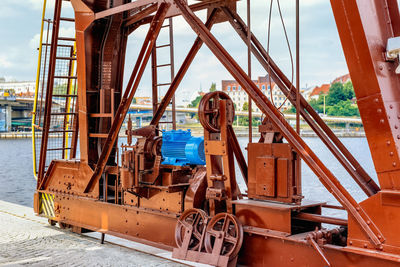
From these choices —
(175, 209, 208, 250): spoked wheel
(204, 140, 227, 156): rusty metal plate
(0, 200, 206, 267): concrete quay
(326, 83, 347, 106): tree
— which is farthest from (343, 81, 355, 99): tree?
(175, 209, 208, 250): spoked wheel

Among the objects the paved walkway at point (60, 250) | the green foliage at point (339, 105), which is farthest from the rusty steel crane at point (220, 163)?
the green foliage at point (339, 105)

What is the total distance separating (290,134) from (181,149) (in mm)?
2292

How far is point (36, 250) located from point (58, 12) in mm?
4443

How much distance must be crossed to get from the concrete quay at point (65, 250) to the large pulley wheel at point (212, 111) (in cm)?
200

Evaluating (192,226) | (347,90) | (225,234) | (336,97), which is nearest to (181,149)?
(192,226)

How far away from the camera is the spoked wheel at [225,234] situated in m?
5.46

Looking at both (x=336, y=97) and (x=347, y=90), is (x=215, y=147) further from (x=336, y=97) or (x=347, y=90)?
(x=347, y=90)

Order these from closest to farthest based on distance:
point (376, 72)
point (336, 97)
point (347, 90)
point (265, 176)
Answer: point (376, 72), point (265, 176), point (336, 97), point (347, 90)

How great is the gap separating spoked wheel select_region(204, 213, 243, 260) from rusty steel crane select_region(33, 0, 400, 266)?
0.02 metres

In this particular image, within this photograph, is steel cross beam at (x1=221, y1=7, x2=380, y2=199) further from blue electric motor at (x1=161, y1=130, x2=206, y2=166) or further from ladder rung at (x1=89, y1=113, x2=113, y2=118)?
ladder rung at (x1=89, y1=113, x2=113, y2=118)

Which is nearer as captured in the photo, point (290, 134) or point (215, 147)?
point (290, 134)

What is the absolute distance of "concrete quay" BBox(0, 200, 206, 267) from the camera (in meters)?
6.73

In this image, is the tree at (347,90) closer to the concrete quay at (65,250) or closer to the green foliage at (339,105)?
the green foliage at (339,105)

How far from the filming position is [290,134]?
5094 millimetres
